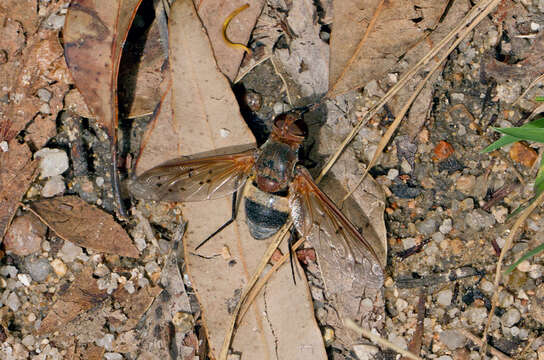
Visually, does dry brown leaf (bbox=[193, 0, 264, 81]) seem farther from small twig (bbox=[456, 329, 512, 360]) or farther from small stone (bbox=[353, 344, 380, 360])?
small twig (bbox=[456, 329, 512, 360])

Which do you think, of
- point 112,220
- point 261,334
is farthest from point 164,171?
point 261,334

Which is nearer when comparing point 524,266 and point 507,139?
point 507,139

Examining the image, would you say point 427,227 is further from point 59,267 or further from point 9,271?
point 9,271

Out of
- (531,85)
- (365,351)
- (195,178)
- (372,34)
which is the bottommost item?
(365,351)

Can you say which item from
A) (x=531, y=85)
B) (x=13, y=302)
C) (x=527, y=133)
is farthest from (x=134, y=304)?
(x=531, y=85)

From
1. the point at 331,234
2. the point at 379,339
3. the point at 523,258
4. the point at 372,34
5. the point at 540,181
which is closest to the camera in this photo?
the point at 379,339

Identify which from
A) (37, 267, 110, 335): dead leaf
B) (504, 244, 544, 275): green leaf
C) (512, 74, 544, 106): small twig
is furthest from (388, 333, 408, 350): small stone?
(37, 267, 110, 335): dead leaf

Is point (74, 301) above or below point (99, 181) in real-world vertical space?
below
